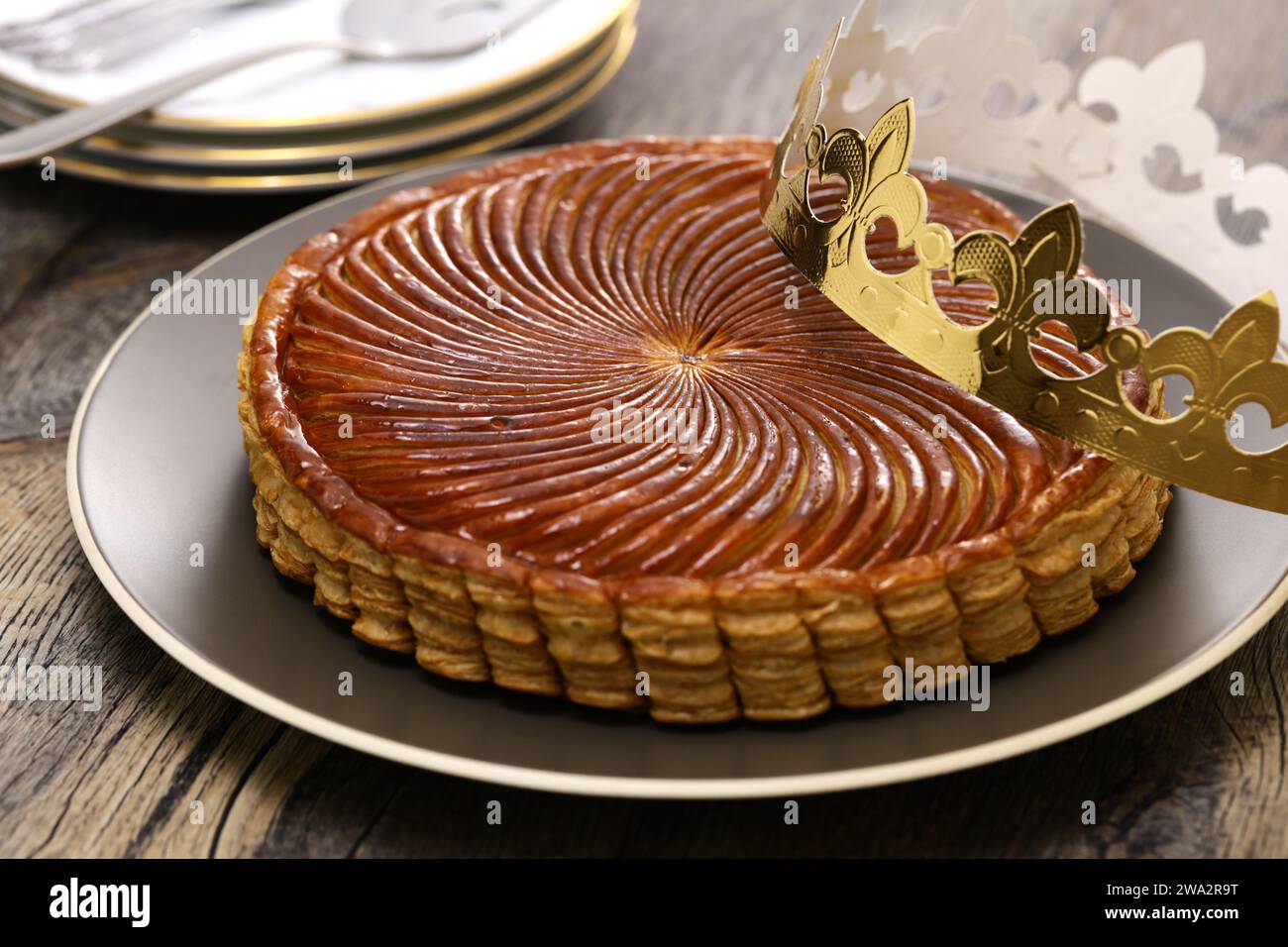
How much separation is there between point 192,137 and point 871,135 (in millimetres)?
2360

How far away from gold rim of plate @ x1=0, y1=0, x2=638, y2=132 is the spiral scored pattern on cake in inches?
37.8

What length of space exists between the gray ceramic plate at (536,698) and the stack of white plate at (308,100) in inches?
49.1

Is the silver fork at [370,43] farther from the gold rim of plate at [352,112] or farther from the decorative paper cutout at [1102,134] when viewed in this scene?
the decorative paper cutout at [1102,134]

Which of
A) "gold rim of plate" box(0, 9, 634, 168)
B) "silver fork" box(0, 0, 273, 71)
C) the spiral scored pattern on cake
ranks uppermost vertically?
"silver fork" box(0, 0, 273, 71)

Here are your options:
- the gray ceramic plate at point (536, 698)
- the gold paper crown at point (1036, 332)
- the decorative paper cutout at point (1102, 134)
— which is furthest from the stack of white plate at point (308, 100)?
the gold paper crown at point (1036, 332)

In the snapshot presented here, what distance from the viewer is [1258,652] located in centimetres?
294

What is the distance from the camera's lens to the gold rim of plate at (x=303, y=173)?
4.30 meters

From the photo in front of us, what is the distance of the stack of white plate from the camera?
429 centimetres

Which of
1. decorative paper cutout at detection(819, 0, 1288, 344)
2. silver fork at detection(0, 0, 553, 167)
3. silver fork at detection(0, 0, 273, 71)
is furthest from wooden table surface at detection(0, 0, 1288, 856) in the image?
silver fork at detection(0, 0, 273, 71)

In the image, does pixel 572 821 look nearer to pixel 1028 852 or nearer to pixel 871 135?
pixel 1028 852

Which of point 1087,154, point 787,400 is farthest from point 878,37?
point 787,400

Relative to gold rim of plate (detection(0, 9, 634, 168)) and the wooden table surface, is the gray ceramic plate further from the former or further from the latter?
gold rim of plate (detection(0, 9, 634, 168))

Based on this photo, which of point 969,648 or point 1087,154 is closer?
point 969,648

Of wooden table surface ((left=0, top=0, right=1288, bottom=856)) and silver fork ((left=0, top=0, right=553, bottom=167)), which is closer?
wooden table surface ((left=0, top=0, right=1288, bottom=856))
